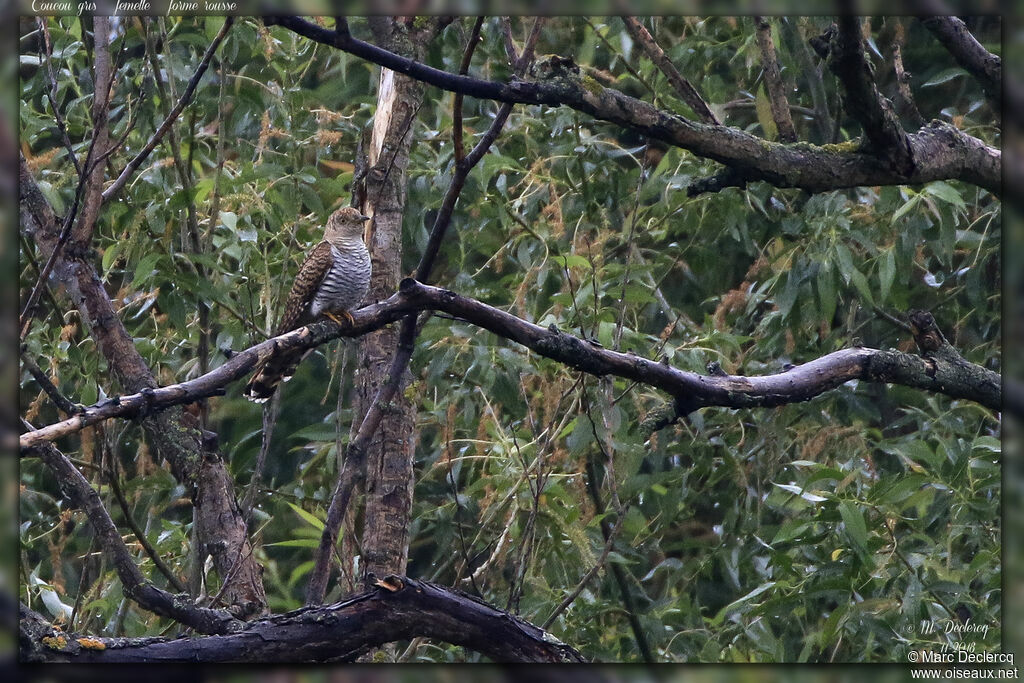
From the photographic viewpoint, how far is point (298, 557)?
3.54 m

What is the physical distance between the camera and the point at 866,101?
1475mm

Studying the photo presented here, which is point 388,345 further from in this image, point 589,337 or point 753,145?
point 753,145

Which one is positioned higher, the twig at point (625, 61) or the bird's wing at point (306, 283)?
the twig at point (625, 61)

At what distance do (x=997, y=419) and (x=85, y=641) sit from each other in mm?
2041

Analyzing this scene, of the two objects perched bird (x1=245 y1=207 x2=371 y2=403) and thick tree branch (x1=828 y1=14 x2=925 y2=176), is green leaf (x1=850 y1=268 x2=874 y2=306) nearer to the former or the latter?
thick tree branch (x1=828 y1=14 x2=925 y2=176)

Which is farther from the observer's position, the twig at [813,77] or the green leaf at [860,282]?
the twig at [813,77]

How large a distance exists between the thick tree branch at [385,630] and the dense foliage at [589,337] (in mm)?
666

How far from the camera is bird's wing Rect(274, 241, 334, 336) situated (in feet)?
8.22

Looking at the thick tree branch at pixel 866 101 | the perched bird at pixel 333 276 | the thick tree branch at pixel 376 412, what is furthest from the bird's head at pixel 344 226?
the thick tree branch at pixel 866 101

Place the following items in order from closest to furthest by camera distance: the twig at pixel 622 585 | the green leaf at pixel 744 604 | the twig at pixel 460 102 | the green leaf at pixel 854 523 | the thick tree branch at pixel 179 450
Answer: the twig at pixel 460 102 → the green leaf at pixel 854 523 → the thick tree branch at pixel 179 450 → the green leaf at pixel 744 604 → the twig at pixel 622 585

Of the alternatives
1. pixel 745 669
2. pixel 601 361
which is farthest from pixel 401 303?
pixel 745 669

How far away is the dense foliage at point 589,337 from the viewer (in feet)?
7.33

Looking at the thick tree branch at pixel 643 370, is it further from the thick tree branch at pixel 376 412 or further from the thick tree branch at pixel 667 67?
the thick tree branch at pixel 667 67

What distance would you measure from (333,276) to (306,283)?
0.08m
